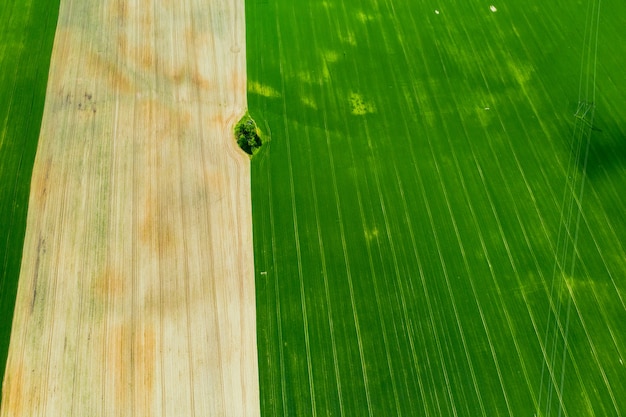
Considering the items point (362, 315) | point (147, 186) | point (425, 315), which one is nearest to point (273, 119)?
point (147, 186)

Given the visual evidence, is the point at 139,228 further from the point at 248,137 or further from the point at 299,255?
the point at 299,255

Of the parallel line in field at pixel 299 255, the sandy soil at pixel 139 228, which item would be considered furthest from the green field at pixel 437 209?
the sandy soil at pixel 139 228

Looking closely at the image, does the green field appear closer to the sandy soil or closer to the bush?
the bush

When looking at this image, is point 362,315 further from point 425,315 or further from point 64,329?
point 64,329

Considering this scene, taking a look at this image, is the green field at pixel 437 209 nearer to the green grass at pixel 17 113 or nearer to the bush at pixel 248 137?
the bush at pixel 248 137

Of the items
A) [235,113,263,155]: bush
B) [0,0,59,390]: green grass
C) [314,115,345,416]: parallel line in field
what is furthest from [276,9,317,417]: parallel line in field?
[0,0,59,390]: green grass
